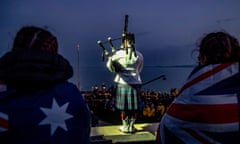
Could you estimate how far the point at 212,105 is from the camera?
134cm

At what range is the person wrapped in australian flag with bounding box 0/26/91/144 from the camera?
125 cm

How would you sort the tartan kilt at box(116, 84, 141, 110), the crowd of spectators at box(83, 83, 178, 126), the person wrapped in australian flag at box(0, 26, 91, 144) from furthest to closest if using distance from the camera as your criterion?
the crowd of spectators at box(83, 83, 178, 126), the tartan kilt at box(116, 84, 141, 110), the person wrapped in australian flag at box(0, 26, 91, 144)

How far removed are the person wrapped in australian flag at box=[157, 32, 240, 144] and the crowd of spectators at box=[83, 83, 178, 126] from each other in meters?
3.77

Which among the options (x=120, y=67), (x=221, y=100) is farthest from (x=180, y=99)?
(x=120, y=67)

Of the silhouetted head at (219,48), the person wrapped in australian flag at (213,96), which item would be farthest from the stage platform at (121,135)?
A: the silhouetted head at (219,48)

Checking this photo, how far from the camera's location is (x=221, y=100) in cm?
133

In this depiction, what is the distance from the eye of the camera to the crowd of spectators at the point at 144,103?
531cm

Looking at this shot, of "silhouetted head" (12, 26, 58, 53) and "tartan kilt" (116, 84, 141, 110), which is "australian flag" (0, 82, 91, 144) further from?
"tartan kilt" (116, 84, 141, 110)

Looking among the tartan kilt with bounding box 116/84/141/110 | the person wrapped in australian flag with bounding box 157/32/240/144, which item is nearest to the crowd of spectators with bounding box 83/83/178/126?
the tartan kilt with bounding box 116/84/141/110

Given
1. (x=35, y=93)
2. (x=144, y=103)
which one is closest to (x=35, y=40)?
(x=35, y=93)

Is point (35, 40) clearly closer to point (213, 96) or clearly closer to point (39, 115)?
point (39, 115)

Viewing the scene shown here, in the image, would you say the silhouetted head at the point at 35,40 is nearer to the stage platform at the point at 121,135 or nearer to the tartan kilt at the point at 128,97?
the stage platform at the point at 121,135

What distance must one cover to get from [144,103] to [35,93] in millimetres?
4219

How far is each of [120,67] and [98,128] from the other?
1116mm
